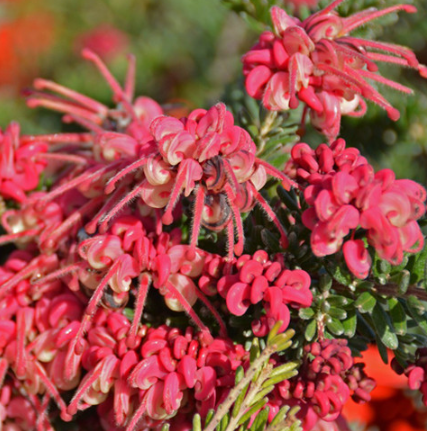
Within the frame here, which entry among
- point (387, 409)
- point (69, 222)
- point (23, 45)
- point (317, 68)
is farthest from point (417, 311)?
point (23, 45)

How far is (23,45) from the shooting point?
5.43 ft

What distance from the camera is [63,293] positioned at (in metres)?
0.65

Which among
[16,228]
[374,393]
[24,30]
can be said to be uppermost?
[16,228]

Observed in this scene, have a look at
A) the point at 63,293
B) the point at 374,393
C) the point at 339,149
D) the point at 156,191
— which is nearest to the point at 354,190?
the point at 339,149

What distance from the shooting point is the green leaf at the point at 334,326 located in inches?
20.9

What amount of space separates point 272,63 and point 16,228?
0.33 meters

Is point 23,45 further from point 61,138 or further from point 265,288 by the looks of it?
point 265,288

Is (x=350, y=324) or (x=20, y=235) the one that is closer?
(x=350, y=324)

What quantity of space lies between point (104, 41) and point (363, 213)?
1277 millimetres

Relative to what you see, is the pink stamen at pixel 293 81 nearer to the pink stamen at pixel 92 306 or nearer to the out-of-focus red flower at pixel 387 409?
the pink stamen at pixel 92 306

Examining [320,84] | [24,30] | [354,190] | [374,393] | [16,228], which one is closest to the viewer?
[354,190]

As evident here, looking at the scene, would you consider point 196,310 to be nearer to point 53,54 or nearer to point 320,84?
point 320,84

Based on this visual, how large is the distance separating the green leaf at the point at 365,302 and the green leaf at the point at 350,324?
24 millimetres

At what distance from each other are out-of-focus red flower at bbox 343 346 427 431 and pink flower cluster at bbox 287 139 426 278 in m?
0.47
